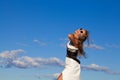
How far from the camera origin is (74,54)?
1842cm

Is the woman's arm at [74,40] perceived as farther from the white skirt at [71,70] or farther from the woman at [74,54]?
the white skirt at [71,70]

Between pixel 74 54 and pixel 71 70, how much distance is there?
0.50 m

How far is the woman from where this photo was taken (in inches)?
715

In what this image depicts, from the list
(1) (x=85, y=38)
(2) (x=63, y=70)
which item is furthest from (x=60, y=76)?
(1) (x=85, y=38)

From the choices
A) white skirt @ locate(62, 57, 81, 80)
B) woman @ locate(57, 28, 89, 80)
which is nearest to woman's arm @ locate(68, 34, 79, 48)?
Result: woman @ locate(57, 28, 89, 80)

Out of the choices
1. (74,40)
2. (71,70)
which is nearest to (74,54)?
(74,40)

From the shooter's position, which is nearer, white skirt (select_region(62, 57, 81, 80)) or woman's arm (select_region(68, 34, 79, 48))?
white skirt (select_region(62, 57, 81, 80))

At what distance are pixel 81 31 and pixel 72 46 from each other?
0.51 metres

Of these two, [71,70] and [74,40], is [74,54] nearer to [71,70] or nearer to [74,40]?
[74,40]

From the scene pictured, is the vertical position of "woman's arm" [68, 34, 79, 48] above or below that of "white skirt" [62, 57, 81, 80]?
above

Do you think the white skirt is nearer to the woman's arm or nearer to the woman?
the woman

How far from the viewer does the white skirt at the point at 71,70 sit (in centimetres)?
1814

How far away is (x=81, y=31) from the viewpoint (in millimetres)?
18688

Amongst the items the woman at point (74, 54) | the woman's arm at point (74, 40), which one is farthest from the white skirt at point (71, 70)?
the woman's arm at point (74, 40)
